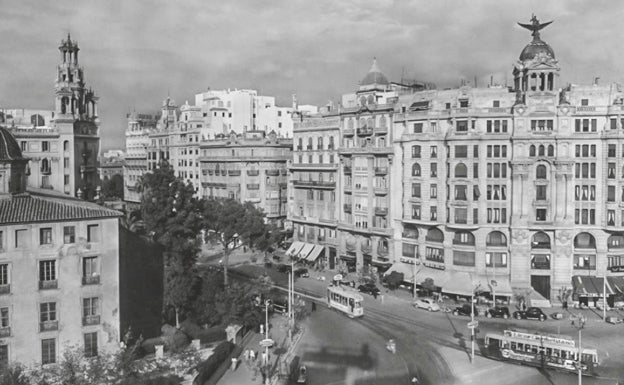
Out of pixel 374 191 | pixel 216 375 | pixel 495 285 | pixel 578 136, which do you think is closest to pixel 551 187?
pixel 578 136

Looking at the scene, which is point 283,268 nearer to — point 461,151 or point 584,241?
point 461,151

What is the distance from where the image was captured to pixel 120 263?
2029 inches

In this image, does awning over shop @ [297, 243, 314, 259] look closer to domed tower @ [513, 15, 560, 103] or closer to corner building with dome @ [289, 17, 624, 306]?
corner building with dome @ [289, 17, 624, 306]

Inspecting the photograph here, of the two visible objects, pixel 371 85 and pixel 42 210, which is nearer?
pixel 42 210

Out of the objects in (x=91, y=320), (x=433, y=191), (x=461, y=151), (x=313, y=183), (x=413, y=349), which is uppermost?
(x=461, y=151)

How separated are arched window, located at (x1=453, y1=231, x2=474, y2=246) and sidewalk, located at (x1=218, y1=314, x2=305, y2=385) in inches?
993

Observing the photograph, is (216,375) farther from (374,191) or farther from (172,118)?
(172,118)

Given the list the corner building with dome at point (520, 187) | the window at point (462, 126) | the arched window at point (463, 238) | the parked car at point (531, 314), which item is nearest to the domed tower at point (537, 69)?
the corner building with dome at point (520, 187)

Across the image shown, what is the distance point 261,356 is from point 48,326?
682 inches

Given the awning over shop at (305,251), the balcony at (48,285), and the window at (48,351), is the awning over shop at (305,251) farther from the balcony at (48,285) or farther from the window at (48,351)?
the window at (48,351)

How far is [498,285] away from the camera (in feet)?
256

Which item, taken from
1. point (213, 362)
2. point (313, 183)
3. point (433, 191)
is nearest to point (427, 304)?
point (433, 191)

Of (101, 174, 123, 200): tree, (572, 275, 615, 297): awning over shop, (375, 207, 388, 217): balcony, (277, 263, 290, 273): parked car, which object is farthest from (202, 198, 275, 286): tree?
(101, 174, 123, 200): tree

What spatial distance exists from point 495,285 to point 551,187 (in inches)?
539
